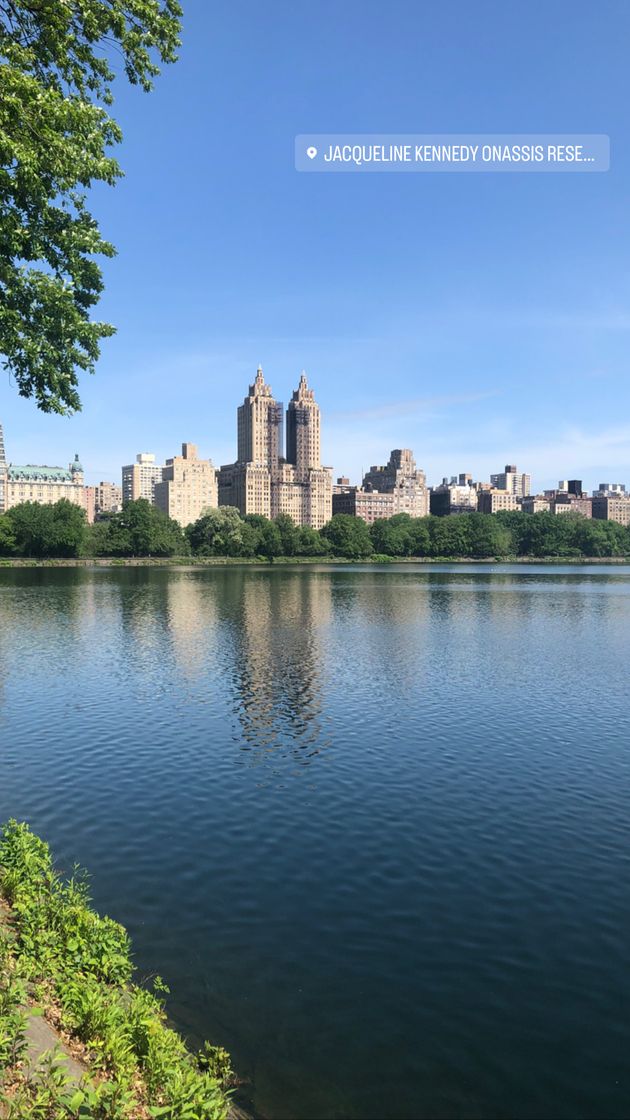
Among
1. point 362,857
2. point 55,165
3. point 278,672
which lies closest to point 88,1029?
point 362,857

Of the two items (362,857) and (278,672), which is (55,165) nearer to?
(362,857)

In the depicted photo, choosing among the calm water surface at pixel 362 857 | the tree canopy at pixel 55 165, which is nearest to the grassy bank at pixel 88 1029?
the calm water surface at pixel 362 857

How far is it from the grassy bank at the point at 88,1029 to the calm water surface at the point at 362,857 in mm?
1137

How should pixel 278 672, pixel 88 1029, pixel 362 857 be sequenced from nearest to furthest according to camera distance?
pixel 88 1029
pixel 362 857
pixel 278 672

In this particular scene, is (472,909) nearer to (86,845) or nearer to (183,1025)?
(183,1025)

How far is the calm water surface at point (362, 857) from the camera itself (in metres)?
12.3

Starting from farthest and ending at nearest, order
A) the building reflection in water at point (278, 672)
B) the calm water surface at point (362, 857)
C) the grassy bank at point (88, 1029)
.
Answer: the building reflection in water at point (278, 672) → the calm water surface at point (362, 857) → the grassy bank at point (88, 1029)

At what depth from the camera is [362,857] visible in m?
20.0

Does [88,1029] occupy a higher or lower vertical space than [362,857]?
higher

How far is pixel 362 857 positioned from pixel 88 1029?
33.0 feet

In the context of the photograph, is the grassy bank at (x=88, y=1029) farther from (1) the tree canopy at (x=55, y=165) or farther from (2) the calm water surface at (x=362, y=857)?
(1) the tree canopy at (x=55, y=165)

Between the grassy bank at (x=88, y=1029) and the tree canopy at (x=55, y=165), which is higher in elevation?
the tree canopy at (x=55, y=165)

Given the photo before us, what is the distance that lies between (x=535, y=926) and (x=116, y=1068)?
10.0 m

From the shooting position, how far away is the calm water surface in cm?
1228
